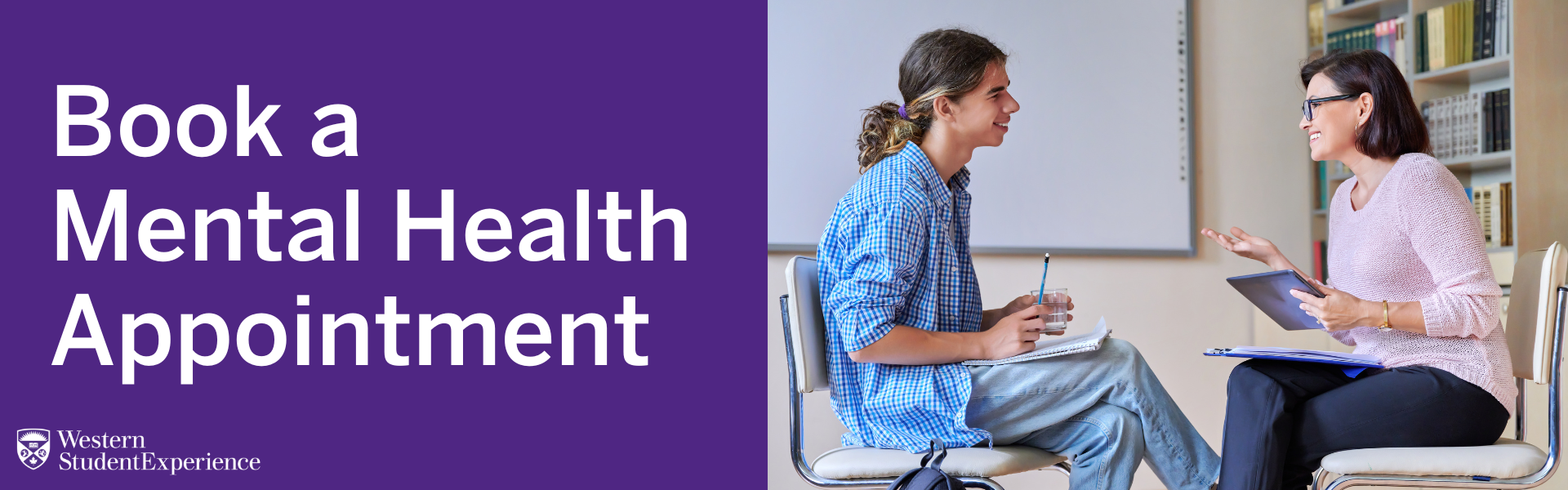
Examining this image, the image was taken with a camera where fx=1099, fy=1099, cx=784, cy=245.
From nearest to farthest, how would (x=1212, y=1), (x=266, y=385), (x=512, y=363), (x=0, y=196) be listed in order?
(x=0, y=196), (x=266, y=385), (x=512, y=363), (x=1212, y=1)

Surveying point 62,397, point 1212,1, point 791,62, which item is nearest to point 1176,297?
point 1212,1

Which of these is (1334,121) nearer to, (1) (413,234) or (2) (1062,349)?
(2) (1062,349)

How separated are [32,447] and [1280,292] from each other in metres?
2.13

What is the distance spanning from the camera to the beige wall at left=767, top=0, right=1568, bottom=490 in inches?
116

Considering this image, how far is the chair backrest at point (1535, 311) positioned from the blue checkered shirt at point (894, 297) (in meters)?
0.87

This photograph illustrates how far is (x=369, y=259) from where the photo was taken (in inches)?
86.2

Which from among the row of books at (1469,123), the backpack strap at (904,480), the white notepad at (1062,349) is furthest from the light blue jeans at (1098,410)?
the row of books at (1469,123)

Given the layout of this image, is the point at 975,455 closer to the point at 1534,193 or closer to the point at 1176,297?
the point at 1176,297

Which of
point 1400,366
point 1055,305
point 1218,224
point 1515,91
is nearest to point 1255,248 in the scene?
point 1400,366

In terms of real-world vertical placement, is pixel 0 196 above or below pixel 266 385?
above

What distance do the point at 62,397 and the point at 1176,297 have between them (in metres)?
2.61

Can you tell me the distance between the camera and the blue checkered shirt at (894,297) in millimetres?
1547

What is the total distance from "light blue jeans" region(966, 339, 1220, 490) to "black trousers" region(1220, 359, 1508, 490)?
0.21ft

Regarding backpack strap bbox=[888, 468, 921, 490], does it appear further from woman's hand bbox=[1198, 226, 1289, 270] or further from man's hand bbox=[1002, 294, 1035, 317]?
woman's hand bbox=[1198, 226, 1289, 270]
